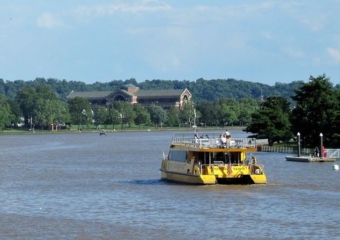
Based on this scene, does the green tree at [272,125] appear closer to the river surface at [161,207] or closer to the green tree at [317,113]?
the green tree at [317,113]

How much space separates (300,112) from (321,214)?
60.9 metres

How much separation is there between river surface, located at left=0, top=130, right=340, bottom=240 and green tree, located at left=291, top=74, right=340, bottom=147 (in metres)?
22.5

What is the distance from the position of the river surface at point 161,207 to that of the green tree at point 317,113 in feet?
73.8

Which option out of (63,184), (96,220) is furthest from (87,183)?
(96,220)

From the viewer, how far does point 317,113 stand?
361ft

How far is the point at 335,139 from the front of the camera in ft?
351

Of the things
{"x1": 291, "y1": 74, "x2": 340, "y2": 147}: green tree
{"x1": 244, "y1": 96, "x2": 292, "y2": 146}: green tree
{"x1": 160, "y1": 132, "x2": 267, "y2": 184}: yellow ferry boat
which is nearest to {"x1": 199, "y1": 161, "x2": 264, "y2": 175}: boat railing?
{"x1": 160, "y1": 132, "x2": 267, "y2": 184}: yellow ferry boat

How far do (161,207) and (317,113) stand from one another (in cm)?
5686

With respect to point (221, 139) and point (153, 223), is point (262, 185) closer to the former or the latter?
point (221, 139)

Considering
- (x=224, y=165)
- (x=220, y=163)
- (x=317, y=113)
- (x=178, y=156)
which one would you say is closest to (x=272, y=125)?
(x=317, y=113)

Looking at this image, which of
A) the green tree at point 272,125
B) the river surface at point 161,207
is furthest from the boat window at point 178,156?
the green tree at point 272,125

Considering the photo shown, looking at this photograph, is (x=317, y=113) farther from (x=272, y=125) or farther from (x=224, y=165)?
Result: (x=224, y=165)

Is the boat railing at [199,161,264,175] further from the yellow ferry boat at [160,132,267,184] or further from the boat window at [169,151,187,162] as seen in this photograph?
the boat window at [169,151,187,162]

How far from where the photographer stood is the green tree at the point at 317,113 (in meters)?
108
